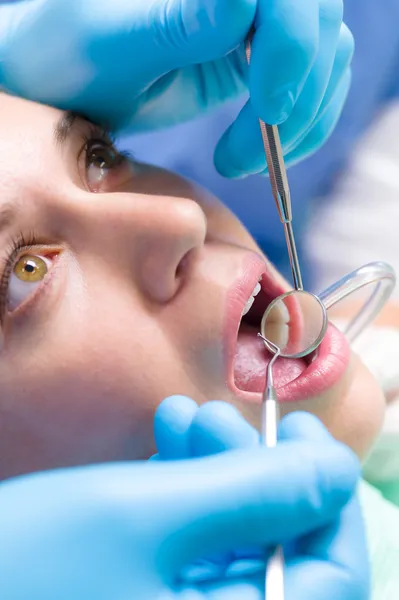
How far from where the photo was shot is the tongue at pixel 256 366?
2.76 ft

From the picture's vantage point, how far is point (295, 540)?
61 cm

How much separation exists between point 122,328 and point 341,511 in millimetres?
318

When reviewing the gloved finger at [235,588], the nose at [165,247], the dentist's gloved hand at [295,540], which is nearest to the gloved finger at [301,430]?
the dentist's gloved hand at [295,540]

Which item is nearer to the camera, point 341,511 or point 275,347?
point 341,511

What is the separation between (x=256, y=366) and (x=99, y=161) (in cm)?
39

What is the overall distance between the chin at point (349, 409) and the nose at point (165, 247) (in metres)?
0.16

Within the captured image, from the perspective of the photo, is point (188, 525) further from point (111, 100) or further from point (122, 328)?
point (111, 100)

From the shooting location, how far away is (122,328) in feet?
2.51

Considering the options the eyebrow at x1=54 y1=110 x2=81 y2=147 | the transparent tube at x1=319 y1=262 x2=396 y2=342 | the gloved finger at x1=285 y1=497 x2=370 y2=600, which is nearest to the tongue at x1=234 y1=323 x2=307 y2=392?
the transparent tube at x1=319 y1=262 x2=396 y2=342

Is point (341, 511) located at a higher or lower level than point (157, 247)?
lower

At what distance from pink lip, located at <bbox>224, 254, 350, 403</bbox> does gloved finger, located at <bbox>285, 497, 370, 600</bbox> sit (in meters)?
0.21

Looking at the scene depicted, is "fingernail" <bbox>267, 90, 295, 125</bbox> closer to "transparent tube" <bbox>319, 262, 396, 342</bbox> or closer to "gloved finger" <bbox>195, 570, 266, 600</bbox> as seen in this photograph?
"transparent tube" <bbox>319, 262, 396, 342</bbox>

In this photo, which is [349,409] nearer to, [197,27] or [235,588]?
[235,588]

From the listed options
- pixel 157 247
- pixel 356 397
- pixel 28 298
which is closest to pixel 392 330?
pixel 356 397
